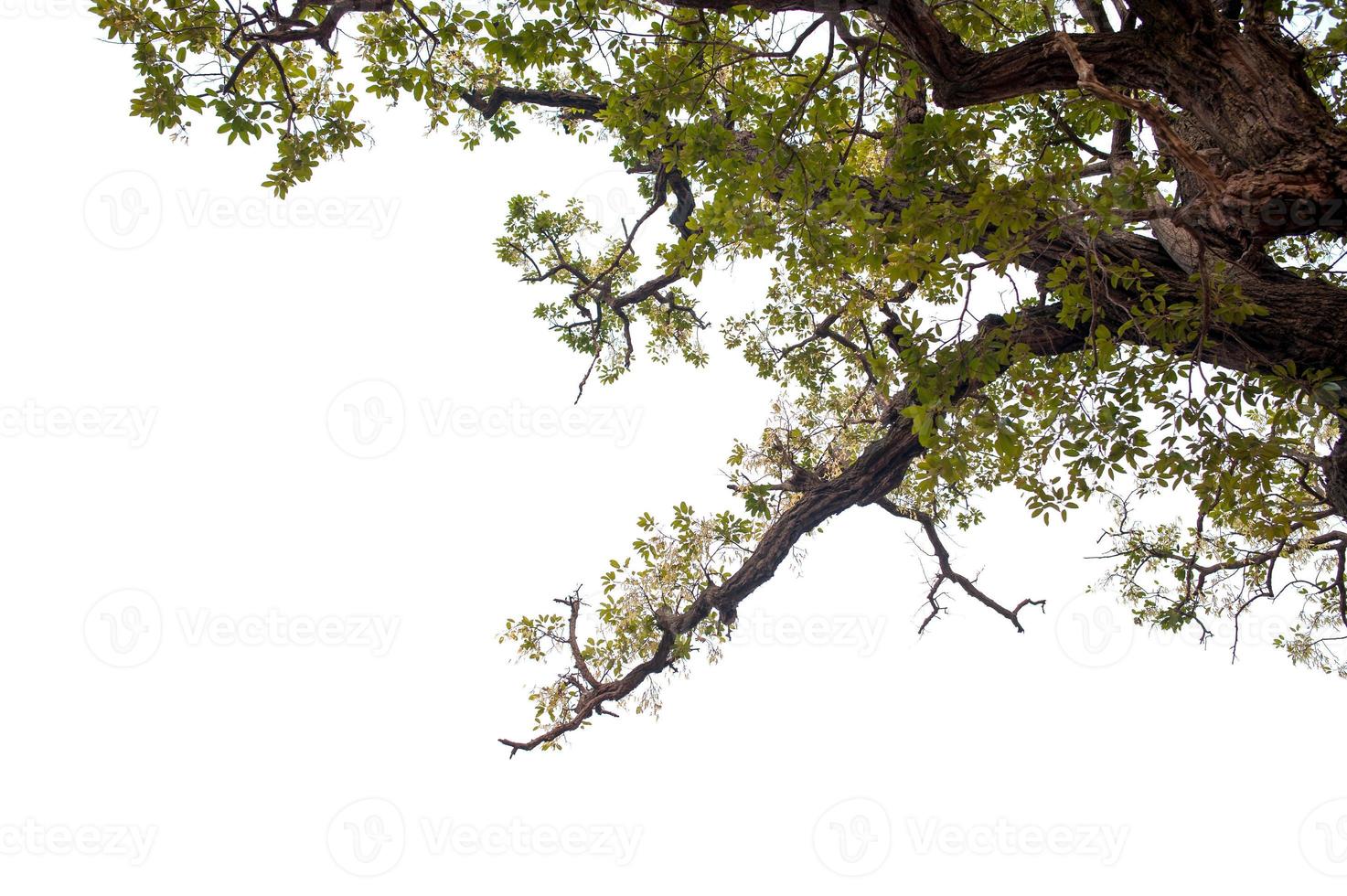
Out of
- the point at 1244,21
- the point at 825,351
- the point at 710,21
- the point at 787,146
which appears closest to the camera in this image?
the point at 1244,21

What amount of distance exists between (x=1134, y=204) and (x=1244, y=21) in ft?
3.07

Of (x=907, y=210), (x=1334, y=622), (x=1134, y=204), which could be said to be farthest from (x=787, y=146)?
(x=1334, y=622)

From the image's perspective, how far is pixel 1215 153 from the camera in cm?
362

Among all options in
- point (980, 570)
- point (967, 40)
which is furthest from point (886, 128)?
point (980, 570)

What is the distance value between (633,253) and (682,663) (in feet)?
14.8

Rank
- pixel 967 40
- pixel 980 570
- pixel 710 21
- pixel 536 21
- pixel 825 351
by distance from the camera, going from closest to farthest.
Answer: pixel 536 21
pixel 710 21
pixel 967 40
pixel 980 570
pixel 825 351

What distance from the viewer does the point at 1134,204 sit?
12.0 ft

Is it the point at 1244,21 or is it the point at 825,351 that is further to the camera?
the point at 825,351

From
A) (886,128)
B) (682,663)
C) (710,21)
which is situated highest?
(710,21)

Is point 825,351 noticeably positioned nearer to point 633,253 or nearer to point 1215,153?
point 633,253

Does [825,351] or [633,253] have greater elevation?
[633,253]

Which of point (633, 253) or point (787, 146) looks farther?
point (633, 253)

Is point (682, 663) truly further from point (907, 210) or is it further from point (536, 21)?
point (536, 21)

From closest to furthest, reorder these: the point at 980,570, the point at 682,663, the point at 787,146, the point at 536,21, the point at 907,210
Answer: the point at 907,210 → the point at 787,146 → the point at 536,21 → the point at 682,663 → the point at 980,570
